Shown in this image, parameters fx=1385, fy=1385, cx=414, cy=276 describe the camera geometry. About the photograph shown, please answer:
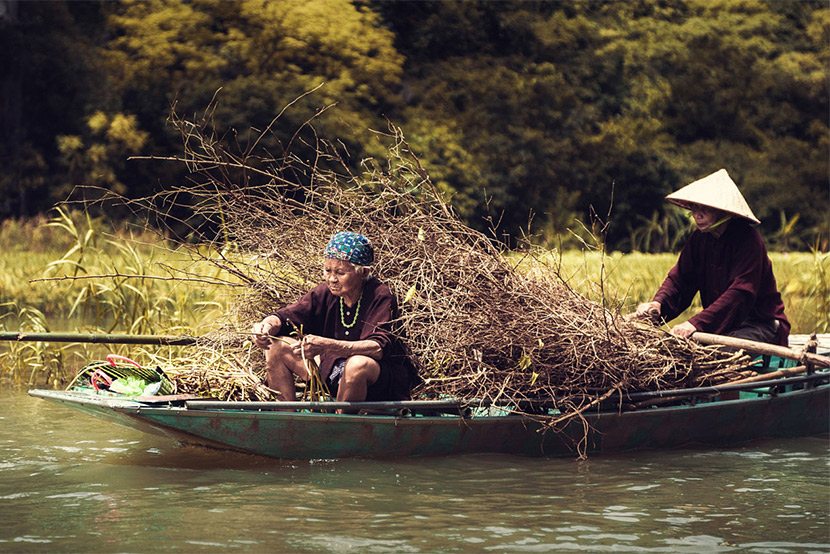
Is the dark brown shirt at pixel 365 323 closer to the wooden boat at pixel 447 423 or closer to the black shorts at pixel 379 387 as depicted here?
the black shorts at pixel 379 387

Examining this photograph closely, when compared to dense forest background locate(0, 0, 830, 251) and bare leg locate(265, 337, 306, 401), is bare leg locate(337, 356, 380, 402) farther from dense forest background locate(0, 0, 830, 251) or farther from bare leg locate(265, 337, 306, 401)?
dense forest background locate(0, 0, 830, 251)

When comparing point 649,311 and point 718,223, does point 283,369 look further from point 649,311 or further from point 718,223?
point 718,223

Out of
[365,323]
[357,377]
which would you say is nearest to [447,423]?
[357,377]

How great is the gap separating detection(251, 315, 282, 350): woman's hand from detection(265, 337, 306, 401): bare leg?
82 mm

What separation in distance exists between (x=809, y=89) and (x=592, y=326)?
21.6m

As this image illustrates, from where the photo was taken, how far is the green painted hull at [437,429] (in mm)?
7496

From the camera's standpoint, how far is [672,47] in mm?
28906

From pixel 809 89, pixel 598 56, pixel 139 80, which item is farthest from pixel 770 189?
pixel 139 80

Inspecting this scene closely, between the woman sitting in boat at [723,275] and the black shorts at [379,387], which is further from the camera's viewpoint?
the woman sitting in boat at [723,275]

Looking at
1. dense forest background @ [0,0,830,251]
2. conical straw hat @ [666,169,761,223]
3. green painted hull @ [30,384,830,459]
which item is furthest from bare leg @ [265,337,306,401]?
dense forest background @ [0,0,830,251]

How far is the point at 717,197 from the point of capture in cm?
886

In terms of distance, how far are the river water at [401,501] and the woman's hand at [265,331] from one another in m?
0.72

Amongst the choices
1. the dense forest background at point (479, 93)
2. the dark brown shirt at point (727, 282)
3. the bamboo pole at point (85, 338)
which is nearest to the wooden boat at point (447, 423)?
the dark brown shirt at point (727, 282)

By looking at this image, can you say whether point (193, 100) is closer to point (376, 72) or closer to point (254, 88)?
point (254, 88)
